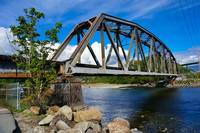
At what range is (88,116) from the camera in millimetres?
9805

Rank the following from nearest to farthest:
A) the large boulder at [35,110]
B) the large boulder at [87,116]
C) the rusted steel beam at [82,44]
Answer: the large boulder at [35,110]
the large boulder at [87,116]
the rusted steel beam at [82,44]

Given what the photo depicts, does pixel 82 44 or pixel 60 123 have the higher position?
pixel 82 44

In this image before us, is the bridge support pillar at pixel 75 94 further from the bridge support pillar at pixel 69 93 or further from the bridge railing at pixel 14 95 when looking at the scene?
the bridge railing at pixel 14 95

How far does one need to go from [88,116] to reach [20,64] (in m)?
5.53

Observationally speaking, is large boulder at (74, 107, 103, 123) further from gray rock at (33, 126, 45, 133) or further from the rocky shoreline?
gray rock at (33, 126, 45, 133)

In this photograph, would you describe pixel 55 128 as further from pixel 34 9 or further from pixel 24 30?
pixel 34 9

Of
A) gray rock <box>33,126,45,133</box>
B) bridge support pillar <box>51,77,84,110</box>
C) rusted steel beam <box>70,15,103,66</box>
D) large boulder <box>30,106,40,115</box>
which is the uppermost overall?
rusted steel beam <box>70,15,103,66</box>

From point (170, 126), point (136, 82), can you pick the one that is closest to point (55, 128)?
point (170, 126)

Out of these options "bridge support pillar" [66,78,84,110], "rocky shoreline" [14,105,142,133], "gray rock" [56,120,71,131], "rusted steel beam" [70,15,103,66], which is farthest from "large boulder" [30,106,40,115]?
"rusted steel beam" [70,15,103,66]

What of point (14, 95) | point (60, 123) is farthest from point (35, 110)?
point (14, 95)

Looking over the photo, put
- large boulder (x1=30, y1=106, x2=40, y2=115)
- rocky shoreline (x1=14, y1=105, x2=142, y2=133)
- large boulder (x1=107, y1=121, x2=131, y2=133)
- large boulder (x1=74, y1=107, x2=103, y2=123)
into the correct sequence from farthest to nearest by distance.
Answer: large boulder (x1=74, y1=107, x2=103, y2=123) → large boulder (x1=30, y1=106, x2=40, y2=115) → large boulder (x1=107, y1=121, x2=131, y2=133) → rocky shoreline (x1=14, y1=105, x2=142, y2=133)

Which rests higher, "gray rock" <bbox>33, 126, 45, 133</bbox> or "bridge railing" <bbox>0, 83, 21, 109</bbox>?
"bridge railing" <bbox>0, 83, 21, 109</bbox>

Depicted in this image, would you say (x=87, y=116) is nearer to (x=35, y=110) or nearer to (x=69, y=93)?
(x=69, y=93)

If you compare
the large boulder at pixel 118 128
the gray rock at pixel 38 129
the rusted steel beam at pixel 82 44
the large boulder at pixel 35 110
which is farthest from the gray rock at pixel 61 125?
the rusted steel beam at pixel 82 44
